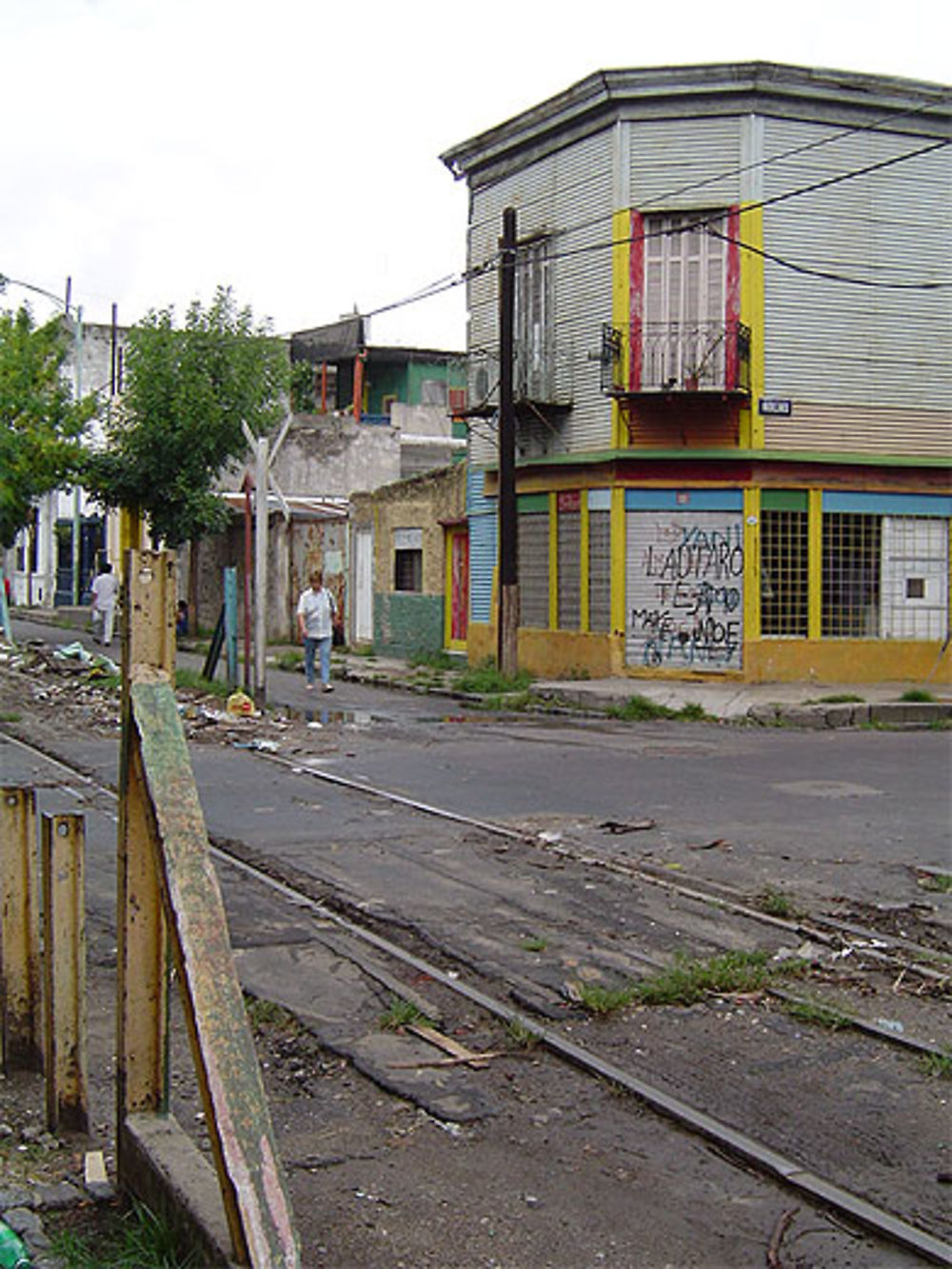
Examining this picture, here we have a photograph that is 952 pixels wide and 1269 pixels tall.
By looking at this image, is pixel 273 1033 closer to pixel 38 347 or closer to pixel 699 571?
pixel 699 571

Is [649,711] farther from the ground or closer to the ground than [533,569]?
closer to the ground

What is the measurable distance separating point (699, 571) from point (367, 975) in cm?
1650

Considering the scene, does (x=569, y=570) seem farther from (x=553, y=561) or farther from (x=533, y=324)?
(x=533, y=324)

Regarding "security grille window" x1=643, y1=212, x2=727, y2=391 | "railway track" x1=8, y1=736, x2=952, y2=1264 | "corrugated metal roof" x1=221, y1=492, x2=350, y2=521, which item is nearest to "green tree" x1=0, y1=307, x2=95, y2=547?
"corrugated metal roof" x1=221, y1=492, x2=350, y2=521

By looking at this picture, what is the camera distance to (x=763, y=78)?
22.1m

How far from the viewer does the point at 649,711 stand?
1992 cm

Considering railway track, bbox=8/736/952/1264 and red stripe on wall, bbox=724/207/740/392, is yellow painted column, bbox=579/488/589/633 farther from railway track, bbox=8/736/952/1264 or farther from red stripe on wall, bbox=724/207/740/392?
railway track, bbox=8/736/952/1264

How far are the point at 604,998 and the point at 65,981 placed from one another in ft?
8.25

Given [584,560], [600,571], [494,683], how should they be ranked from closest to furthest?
[494,683]
[600,571]
[584,560]

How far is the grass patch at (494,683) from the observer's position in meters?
22.6

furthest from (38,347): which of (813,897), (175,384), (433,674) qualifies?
(813,897)

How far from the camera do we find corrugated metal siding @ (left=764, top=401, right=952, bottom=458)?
2252 cm

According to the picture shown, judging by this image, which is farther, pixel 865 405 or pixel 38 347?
pixel 38 347

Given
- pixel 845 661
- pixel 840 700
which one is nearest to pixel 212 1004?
pixel 840 700
